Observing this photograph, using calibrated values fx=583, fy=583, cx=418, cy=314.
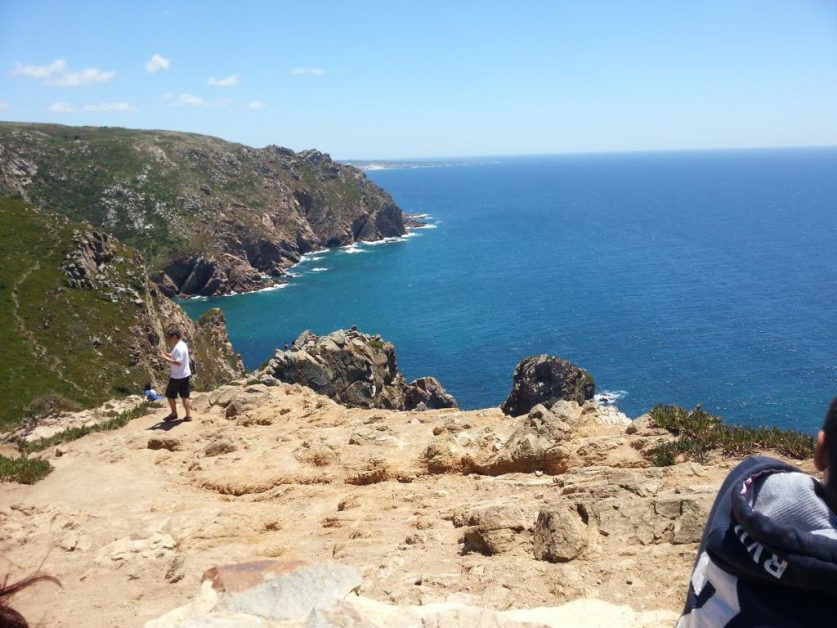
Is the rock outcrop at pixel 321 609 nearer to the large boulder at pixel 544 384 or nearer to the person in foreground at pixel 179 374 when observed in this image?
the person in foreground at pixel 179 374

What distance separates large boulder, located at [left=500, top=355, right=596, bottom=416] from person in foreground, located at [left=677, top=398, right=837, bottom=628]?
4354 centimetres

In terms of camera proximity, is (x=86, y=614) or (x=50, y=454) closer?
(x=86, y=614)

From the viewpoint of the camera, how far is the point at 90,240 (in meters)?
74.5

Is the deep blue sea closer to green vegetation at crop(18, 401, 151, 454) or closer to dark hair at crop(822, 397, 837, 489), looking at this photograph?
green vegetation at crop(18, 401, 151, 454)

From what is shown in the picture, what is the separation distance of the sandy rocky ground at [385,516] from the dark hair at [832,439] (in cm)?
468

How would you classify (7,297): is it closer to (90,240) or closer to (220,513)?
(90,240)

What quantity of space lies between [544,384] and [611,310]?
56981 millimetres

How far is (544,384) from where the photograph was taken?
47.6 m

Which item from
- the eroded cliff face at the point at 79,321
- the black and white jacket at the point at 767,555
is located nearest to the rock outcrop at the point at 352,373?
the eroded cliff face at the point at 79,321

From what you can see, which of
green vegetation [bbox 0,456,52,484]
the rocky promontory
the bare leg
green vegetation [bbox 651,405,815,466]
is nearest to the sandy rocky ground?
the rocky promontory

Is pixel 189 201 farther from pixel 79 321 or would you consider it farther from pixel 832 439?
pixel 832 439

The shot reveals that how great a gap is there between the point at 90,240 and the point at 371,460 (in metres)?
73.5

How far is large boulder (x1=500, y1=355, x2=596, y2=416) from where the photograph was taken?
47438 millimetres

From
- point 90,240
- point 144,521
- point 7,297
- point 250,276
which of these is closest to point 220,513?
point 144,521
